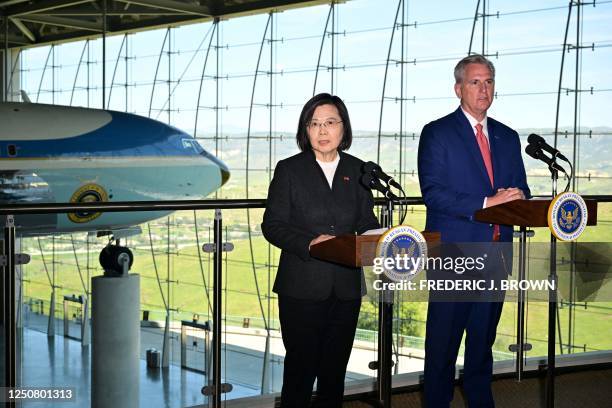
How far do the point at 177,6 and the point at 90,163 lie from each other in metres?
4.49

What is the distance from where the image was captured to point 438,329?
8.49 feet

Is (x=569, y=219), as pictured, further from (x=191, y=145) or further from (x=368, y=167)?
(x=191, y=145)

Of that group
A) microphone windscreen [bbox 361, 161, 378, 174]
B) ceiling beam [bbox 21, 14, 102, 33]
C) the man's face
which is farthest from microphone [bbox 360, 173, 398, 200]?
ceiling beam [bbox 21, 14, 102, 33]

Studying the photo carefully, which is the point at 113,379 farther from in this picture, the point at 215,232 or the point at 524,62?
the point at 215,232

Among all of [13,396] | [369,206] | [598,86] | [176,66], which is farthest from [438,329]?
[176,66]

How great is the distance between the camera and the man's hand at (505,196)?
7.99 ft

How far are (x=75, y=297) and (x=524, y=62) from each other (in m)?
11.6

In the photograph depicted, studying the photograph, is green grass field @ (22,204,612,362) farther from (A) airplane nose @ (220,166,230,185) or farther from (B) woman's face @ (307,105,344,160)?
(B) woman's face @ (307,105,344,160)

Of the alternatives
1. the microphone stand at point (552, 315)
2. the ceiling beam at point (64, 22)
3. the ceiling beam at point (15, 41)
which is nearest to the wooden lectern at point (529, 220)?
the microphone stand at point (552, 315)

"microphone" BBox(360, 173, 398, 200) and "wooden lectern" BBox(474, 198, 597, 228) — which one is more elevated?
"microphone" BBox(360, 173, 398, 200)

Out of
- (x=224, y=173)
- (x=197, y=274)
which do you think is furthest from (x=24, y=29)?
(x=224, y=173)

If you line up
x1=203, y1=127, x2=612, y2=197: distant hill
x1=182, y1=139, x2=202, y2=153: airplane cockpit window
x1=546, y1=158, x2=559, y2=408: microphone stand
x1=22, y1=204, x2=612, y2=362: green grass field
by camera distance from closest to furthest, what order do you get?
x1=546, y1=158, x2=559, y2=408: microphone stand < x1=182, y1=139, x2=202, y2=153: airplane cockpit window < x1=203, y1=127, x2=612, y2=197: distant hill < x1=22, y1=204, x2=612, y2=362: green grass field

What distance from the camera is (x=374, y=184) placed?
7.60ft

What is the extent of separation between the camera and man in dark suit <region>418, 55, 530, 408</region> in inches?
99.9
